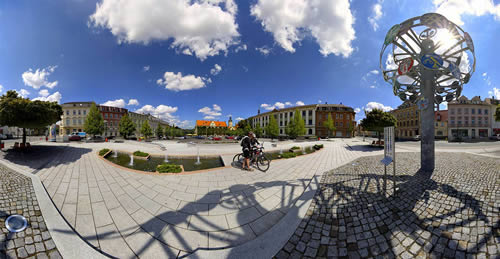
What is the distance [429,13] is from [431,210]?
24.0 feet

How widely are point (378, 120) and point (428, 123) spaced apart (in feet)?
36.8

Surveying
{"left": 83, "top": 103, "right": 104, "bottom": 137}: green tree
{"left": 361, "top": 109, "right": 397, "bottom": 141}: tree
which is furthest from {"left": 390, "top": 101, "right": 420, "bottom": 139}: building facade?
{"left": 83, "top": 103, "right": 104, "bottom": 137}: green tree

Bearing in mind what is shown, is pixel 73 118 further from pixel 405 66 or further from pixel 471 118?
pixel 471 118

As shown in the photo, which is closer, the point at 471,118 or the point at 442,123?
the point at 471,118

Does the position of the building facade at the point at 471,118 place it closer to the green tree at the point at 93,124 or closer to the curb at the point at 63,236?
the curb at the point at 63,236

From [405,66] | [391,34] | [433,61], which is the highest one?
[391,34]

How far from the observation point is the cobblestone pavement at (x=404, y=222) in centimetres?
228

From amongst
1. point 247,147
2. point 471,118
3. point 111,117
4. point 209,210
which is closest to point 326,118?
point 471,118

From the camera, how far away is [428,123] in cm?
624

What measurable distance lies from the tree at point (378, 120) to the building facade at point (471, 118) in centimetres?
3973

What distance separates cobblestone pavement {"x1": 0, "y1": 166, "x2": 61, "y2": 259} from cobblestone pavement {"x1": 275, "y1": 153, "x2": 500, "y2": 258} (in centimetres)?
374

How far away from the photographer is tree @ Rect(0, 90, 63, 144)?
25.6ft

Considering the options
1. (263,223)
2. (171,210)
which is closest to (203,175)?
(171,210)

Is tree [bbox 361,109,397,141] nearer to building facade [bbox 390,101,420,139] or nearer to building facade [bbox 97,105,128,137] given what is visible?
building facade [bbox 390,101,420,139]
